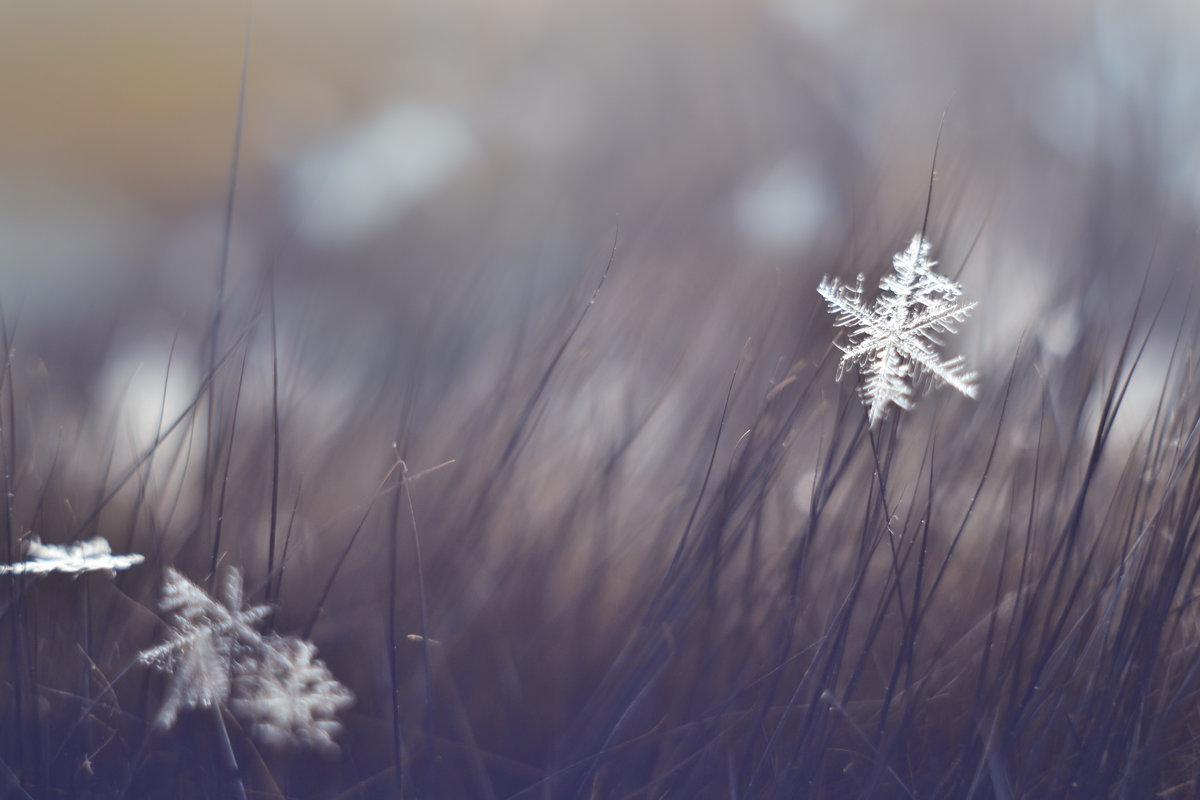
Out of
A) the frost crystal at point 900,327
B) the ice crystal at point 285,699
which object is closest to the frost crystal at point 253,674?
the ice crystal at point 285,699

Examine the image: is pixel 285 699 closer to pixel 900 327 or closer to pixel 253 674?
pixel 253 674

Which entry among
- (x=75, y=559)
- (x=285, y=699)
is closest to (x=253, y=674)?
(x=285, y=699)

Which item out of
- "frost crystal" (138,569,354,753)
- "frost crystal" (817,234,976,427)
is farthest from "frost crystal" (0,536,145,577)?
"frost crystal" (817,234,976,427)

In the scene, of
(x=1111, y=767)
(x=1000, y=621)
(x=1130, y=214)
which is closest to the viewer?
(x=1111, y=767)

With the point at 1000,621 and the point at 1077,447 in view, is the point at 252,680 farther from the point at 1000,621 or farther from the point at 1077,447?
the point at 1077,447

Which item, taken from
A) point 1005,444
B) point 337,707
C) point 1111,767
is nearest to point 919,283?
point 1005,444

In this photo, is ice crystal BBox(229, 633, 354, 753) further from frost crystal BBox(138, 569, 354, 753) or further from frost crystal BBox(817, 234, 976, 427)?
frost crystal BBox(817, 234, 976, 427)
